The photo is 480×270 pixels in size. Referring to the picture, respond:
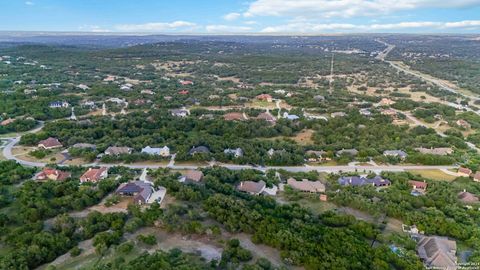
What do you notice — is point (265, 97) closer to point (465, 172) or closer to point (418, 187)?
point (465, 172)

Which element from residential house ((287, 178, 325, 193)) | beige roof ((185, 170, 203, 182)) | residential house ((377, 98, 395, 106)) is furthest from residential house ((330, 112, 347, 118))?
beige roof ((185, 170, 203, 182))

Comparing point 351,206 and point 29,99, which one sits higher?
point 29,99

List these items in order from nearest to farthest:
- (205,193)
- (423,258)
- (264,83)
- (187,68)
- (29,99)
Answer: (423,258) → (205,193) → (29,99) → (264,83) → (187,68)

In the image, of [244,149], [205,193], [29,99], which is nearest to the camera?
[205,193]

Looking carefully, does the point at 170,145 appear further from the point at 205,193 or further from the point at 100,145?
the point at 205,193

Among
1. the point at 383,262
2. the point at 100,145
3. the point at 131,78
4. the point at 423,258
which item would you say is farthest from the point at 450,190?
the point at 131,78

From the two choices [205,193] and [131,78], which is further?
[131,78]

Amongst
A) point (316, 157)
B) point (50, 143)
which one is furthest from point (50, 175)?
point (316, 157)
